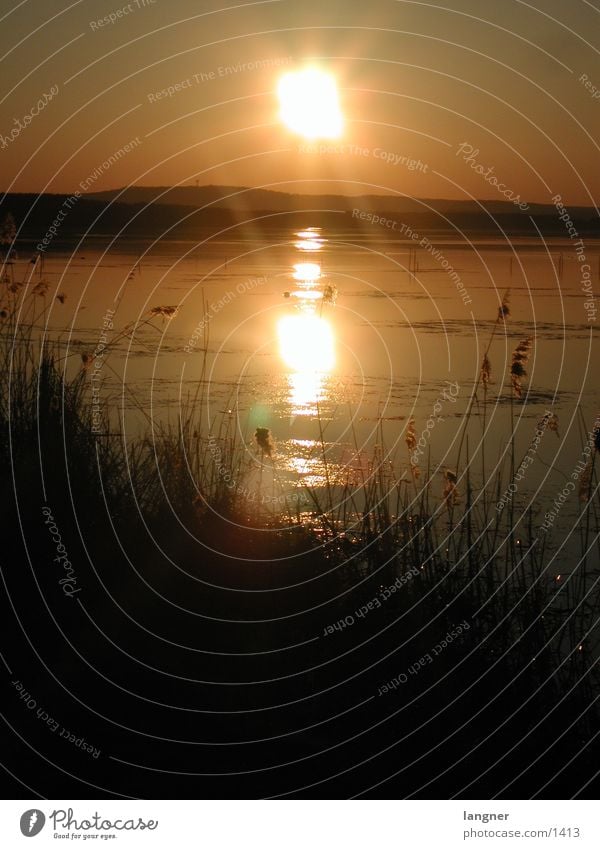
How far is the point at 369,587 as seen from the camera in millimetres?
5582

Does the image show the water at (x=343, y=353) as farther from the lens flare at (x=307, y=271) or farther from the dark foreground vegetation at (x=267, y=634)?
the dark foreground vegetation at (x=267, y=634)

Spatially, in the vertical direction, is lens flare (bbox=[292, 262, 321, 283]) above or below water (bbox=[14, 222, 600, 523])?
above

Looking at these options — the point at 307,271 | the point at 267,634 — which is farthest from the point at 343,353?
the point at 307,271

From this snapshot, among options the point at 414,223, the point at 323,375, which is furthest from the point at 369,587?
the point at 414,223

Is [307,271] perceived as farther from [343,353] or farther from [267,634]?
[267,634]
